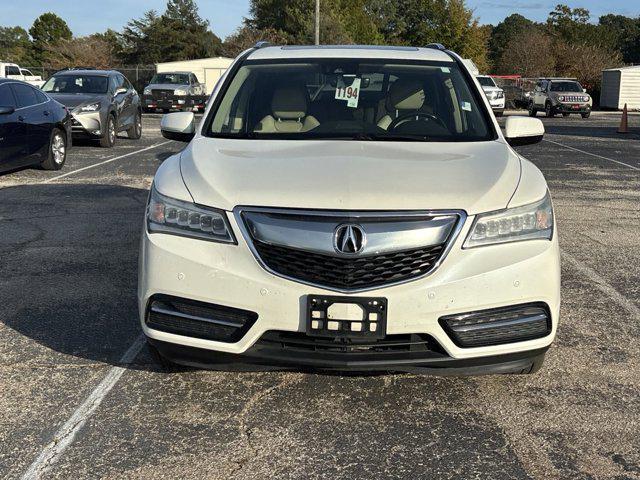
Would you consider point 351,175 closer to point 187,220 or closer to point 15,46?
point 187,220

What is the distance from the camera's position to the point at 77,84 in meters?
16.4

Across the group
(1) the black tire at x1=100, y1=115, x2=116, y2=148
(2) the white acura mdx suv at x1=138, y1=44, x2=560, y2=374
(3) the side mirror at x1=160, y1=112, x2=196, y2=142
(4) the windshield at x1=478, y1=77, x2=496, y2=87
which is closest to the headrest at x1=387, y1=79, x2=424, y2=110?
(2) the white acura mdx suv at x1=138, y1=44, x2=560, y2=374

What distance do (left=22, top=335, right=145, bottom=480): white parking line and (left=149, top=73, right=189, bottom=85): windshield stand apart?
27306 millimetres

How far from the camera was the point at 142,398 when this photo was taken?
373 cm

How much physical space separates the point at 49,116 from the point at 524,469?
1049 cm

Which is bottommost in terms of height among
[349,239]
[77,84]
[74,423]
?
[74,423]

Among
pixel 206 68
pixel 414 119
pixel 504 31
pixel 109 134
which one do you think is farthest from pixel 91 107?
pixel 504 31

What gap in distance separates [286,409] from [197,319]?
609mm

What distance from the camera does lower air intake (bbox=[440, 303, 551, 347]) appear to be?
3369 millimetres

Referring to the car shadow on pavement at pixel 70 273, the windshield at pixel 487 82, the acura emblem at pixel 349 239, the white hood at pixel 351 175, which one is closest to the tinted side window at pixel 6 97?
the car shadow on pavement at pixel 70 273

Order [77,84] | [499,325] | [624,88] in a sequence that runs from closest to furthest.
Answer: [499,325] < [77,84] < [624,88]

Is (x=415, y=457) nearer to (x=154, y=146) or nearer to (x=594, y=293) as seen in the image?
(x=594, y=293)

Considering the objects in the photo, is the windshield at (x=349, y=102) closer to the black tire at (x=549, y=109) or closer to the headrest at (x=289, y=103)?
the headrest at (x=289, y=103)

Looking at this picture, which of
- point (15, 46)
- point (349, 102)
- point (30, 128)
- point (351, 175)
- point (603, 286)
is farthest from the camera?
point (15, 46)
